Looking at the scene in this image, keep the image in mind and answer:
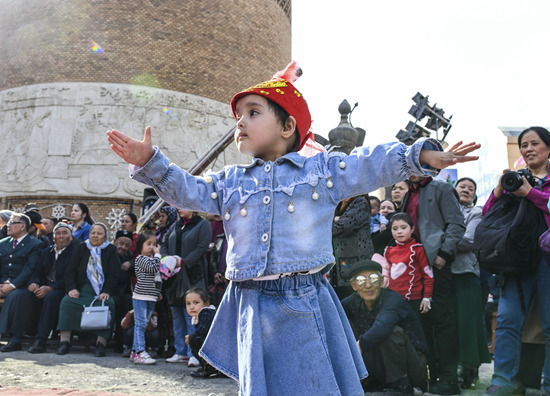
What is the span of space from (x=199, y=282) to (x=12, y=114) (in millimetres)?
19135

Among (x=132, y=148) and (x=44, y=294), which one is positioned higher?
(x=132, y=148)

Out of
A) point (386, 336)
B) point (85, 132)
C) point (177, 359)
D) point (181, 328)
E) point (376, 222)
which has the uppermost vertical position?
point (85, 132)

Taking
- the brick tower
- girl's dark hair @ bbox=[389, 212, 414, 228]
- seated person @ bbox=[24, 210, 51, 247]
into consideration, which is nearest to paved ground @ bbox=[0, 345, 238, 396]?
girl's dark hair @ bbox=[389, 212, 414, 228]

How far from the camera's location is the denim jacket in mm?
1865

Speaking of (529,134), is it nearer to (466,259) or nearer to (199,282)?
(466,259)

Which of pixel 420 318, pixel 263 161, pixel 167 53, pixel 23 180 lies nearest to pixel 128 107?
pixel 167 53

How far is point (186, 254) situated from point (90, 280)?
1.39m

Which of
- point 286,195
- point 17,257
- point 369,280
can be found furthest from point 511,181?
point 17,257

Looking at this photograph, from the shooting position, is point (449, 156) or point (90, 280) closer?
point (449, 156)

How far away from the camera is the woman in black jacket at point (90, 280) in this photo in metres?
6.22

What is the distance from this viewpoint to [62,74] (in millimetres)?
21078

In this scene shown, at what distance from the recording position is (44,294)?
6668 mm

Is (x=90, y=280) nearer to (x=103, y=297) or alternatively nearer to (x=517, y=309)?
(x=103, y=297)

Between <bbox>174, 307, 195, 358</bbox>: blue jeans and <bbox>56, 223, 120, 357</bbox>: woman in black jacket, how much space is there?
965mm
